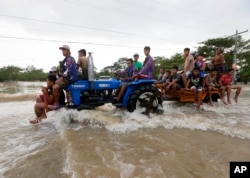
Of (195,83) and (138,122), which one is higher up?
(195,83)

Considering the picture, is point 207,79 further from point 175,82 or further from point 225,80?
point 225,80

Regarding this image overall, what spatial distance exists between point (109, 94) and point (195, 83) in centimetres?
331

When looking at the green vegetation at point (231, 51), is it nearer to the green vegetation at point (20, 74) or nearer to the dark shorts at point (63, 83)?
the dark shorts at point (63, 83)

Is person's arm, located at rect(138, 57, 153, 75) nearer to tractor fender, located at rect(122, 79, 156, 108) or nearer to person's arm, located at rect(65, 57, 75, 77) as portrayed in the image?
tractor fender, located at rect(122, 79, 156, 108)

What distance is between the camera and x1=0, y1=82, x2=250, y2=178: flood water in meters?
3.10

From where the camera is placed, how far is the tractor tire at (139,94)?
6.26 metres

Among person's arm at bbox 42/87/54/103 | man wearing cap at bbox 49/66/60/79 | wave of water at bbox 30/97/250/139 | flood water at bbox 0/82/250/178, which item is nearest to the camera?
flood water at bbox 0/82/250/178

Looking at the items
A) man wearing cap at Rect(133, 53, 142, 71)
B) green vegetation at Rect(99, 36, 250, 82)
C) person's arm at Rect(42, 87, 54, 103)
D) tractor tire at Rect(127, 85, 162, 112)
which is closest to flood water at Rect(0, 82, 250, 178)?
tractor tire at Rect(127, 85, 162, 112)

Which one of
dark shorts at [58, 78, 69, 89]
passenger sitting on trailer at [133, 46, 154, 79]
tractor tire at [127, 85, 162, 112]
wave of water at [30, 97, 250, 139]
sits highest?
passenger sitting on trailer at [133, 46, 154, 79]

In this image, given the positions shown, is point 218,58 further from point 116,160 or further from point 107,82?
point 116,160

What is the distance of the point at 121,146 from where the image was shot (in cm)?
410

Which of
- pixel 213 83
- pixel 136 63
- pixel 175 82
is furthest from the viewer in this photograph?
pixel 213 83

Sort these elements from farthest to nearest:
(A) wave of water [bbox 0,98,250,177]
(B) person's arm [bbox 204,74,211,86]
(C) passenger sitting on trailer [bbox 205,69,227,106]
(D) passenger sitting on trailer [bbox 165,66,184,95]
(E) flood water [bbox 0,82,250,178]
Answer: (C) passenger sitting on trailer [bbox 205,69,227,106] → (B) person's arm [bbox 204,74,211,86] → (D) passenger sitting on trailer [bbox 165,66,184,95] → (A) wave of water [bbox 0,98,250,177] → (E) flood water [bbox 0,82,250,178]

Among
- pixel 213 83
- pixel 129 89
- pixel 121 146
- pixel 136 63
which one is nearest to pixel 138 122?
pixel 129 89
